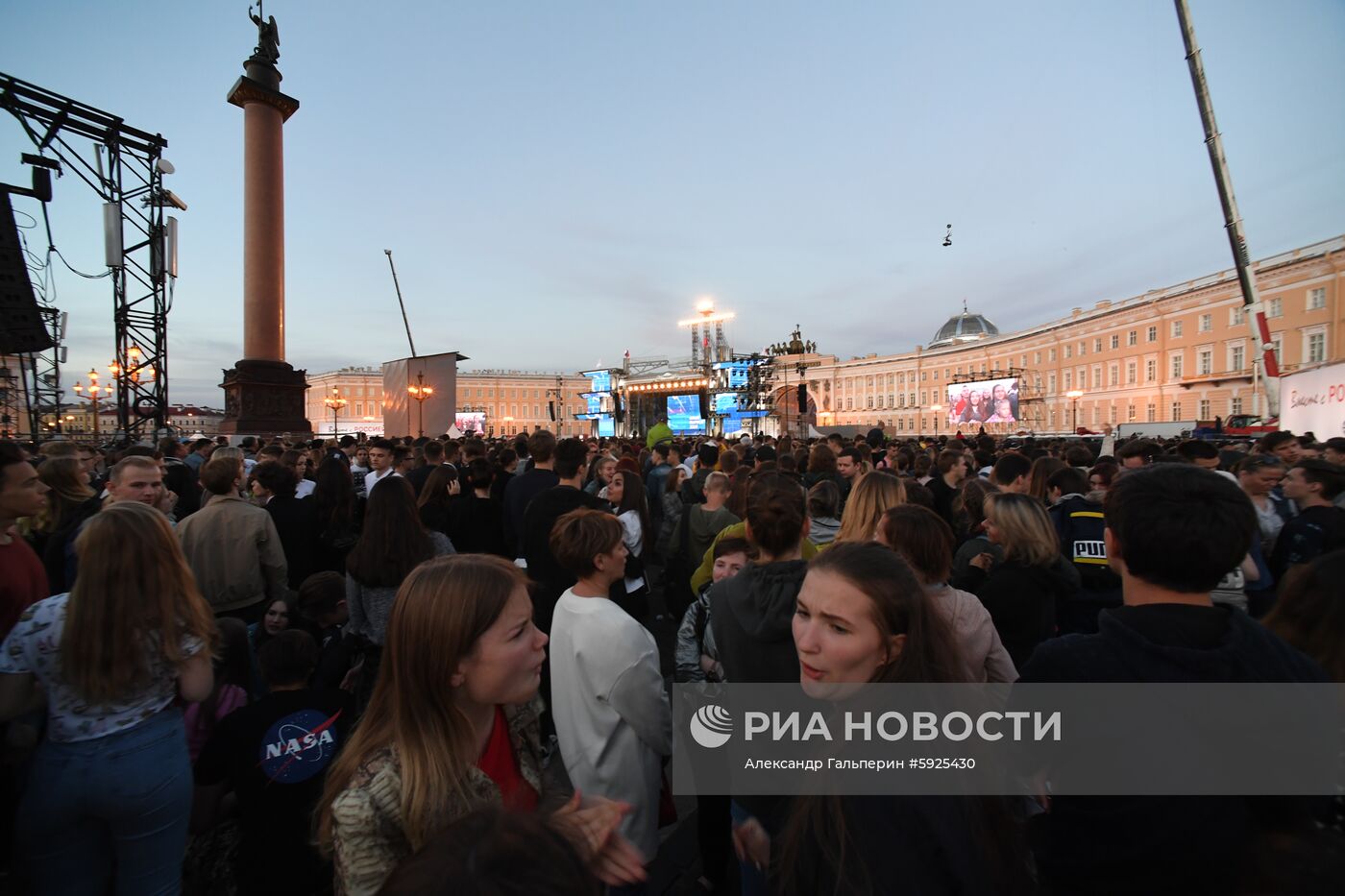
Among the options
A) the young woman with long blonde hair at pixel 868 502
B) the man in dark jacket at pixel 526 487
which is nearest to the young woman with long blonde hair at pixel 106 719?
the young woman with long blonde hair at pixel 868 502

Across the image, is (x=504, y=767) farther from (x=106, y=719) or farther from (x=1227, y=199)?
(x=1227, y=199)

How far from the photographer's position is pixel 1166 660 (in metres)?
1.35

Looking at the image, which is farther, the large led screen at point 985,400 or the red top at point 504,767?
the large led screen at point 985,400

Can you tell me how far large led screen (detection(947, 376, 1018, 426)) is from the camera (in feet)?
141

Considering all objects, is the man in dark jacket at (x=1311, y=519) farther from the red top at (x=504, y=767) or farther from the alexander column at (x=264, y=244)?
the alexander column at (x=264, y=244)

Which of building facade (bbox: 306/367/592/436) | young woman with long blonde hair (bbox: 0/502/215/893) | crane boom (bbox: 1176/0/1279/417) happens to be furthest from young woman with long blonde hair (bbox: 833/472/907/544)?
→ building facade (bbox: 306/367/592/436)

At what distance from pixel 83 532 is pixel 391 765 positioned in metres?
1.60

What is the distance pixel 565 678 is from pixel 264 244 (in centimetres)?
1839

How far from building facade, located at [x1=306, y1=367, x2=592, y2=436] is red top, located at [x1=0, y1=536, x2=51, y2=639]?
285ft

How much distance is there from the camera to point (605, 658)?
2.20 metres

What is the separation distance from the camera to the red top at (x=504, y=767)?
155cm

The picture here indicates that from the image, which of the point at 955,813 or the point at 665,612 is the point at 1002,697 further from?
the point at 665,612

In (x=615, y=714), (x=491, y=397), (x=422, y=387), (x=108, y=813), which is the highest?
(x=491, y=397)

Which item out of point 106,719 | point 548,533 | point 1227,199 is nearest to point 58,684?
point 106,719
